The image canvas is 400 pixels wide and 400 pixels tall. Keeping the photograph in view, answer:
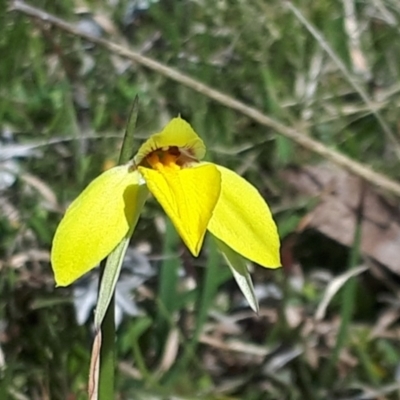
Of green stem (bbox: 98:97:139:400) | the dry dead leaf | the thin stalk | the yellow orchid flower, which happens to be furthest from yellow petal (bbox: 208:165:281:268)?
the dry dead leaf

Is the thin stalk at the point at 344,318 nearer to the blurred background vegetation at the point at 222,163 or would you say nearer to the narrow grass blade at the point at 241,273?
the blurred background vegetation at the point at 222,163

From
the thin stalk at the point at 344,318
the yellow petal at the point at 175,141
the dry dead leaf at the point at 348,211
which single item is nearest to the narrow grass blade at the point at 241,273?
the yellow petal at the point at 175,141

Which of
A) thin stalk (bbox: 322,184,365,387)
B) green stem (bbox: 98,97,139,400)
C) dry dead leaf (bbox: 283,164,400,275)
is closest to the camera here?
green stem (bbox: 98,97,139,400)

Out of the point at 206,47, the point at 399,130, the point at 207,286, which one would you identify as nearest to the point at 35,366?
the point at 207,286

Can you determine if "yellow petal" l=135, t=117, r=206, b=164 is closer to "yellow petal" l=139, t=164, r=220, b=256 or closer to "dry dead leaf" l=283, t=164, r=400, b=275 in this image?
"yellow petal" l=139, t=164, r=220, b=256

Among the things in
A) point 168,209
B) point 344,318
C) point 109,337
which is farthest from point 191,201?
point 344,318

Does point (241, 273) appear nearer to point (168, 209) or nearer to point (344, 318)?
point (168, 209)
